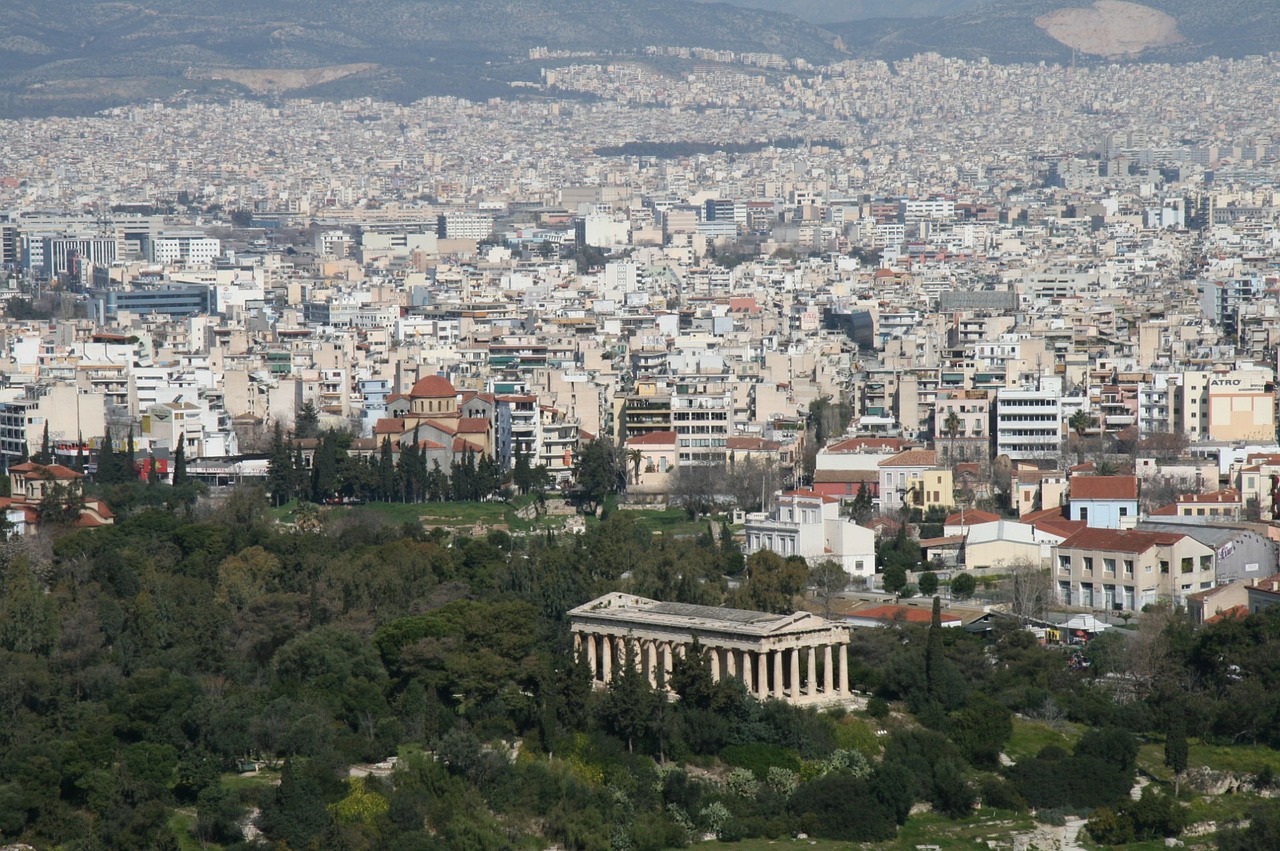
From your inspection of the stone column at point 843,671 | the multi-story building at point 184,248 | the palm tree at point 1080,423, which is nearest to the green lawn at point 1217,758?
the stone column at point 843,671

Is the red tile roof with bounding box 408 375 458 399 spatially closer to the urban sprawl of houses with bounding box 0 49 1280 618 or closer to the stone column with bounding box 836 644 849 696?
the urban sprawl of houses with bounding box 0 49 1280 618

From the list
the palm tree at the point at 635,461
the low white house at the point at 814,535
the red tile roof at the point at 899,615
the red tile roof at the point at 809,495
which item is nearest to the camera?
the red tile roof at the point at 899,615

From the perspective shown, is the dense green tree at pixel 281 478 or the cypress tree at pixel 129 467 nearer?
the dense green tree at pixel 281 478

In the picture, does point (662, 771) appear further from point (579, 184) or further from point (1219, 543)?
point (579, 184)

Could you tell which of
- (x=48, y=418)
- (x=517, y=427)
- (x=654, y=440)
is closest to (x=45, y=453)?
(x=48, y=418)

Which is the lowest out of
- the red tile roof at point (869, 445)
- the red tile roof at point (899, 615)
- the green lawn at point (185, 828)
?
the green lawn at point (185, 828)

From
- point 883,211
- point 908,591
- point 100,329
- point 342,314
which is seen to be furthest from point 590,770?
point 883,211

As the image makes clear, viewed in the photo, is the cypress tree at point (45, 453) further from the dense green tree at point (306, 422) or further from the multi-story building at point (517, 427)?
the multi-story building at point (517, 427)
